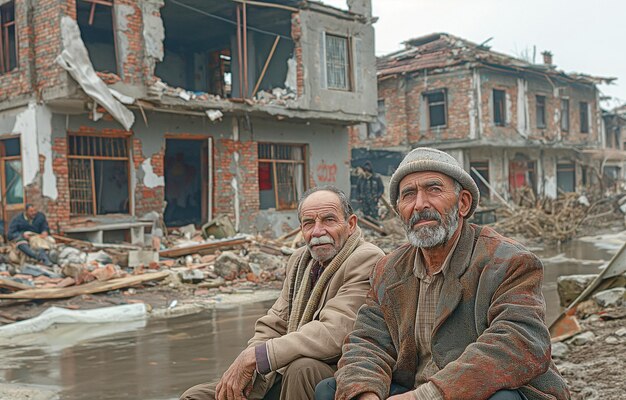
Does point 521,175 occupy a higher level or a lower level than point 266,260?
higher

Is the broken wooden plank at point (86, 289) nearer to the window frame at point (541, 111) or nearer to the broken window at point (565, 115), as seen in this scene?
the window frame at point (541, 111)

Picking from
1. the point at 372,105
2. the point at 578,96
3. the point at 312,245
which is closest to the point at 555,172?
the point at 578,96

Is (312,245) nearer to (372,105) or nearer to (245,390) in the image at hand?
(245,390)

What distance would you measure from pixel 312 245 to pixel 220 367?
3207mm

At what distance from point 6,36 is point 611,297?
1368 centimetres

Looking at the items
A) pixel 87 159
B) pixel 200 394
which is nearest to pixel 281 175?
pixel 87 159

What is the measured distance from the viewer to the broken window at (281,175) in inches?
711

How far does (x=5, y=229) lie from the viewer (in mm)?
14469

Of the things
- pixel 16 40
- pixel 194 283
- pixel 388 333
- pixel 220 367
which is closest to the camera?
pixel 388 333

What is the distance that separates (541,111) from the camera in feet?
97.2

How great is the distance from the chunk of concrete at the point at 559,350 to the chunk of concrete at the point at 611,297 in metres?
1.42

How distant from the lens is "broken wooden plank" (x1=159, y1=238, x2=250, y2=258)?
12984 mm

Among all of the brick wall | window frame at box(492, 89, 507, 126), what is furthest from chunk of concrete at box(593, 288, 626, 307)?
window frame at box(492, 89, 507, 126)

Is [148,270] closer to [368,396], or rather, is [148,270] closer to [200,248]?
[200,248]
